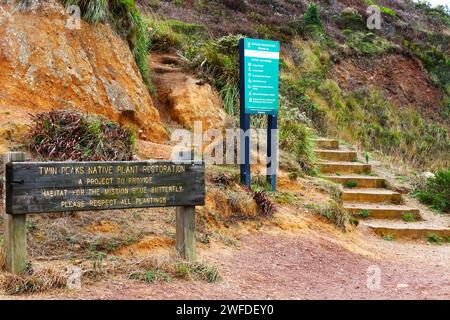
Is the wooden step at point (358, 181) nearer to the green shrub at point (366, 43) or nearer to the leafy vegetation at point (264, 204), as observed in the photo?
the leafy vegetation at point (264, 204)

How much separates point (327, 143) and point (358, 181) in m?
1.84

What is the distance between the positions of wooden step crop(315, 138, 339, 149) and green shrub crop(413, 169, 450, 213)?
206cm

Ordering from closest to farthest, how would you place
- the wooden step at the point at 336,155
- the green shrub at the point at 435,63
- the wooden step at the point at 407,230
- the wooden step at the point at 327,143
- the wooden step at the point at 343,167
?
the wooden step at the point at 407,230, the wooden step at the point at 343,167, the wooden step at the point at 336,155, the wooden step at the point at 327,143, the green shrub at the point at 435,63

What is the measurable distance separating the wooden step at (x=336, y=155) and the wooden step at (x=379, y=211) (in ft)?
6.51

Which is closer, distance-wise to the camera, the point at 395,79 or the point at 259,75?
the point at 259,75

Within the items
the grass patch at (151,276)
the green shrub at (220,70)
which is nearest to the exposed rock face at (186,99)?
the green shrub at (220,70)

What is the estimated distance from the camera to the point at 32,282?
530cm

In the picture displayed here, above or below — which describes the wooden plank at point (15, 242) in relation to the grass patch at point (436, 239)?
above

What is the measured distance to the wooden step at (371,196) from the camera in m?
11.8

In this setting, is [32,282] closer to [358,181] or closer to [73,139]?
[73,139]

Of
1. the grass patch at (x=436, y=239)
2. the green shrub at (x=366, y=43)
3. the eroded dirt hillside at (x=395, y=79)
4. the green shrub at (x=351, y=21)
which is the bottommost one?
the grass patch at (x=436, y=239)

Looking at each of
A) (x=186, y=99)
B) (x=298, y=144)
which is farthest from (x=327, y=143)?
(x=186, y=99)

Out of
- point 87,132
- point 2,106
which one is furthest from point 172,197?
point 2,106
